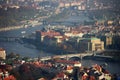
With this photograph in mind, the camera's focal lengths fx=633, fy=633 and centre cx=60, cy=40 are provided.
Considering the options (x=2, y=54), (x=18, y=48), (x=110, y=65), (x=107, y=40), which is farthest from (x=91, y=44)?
(x=2, y=54)

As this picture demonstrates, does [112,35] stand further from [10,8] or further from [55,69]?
[10,8]

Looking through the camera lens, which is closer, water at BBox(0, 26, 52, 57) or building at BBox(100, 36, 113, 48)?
water at BBox(0, 26, 52, 57)

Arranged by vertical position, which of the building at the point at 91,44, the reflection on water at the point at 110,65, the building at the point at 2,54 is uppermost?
the building at the point at 2,54

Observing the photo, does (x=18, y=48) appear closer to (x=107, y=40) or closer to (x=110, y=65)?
(x=107, y=40)

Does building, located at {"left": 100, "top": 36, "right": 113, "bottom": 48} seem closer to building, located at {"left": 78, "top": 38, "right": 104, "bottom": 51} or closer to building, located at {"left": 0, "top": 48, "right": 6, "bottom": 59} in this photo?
building, located at {"left": 78, "top": 38, "right": 104, "bottom": 51}

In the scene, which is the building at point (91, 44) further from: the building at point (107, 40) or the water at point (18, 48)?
the water at point (18, 48)

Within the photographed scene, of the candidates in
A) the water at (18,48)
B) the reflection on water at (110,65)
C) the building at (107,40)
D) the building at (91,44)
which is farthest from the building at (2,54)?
the building at (107,40)

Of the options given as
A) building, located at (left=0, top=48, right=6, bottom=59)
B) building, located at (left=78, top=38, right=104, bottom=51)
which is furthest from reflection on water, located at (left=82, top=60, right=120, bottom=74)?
building, located at (left=78, top=38, right=104, bottom=51)

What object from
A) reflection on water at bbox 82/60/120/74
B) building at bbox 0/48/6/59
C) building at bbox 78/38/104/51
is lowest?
building at bbox 78/38/104/51
